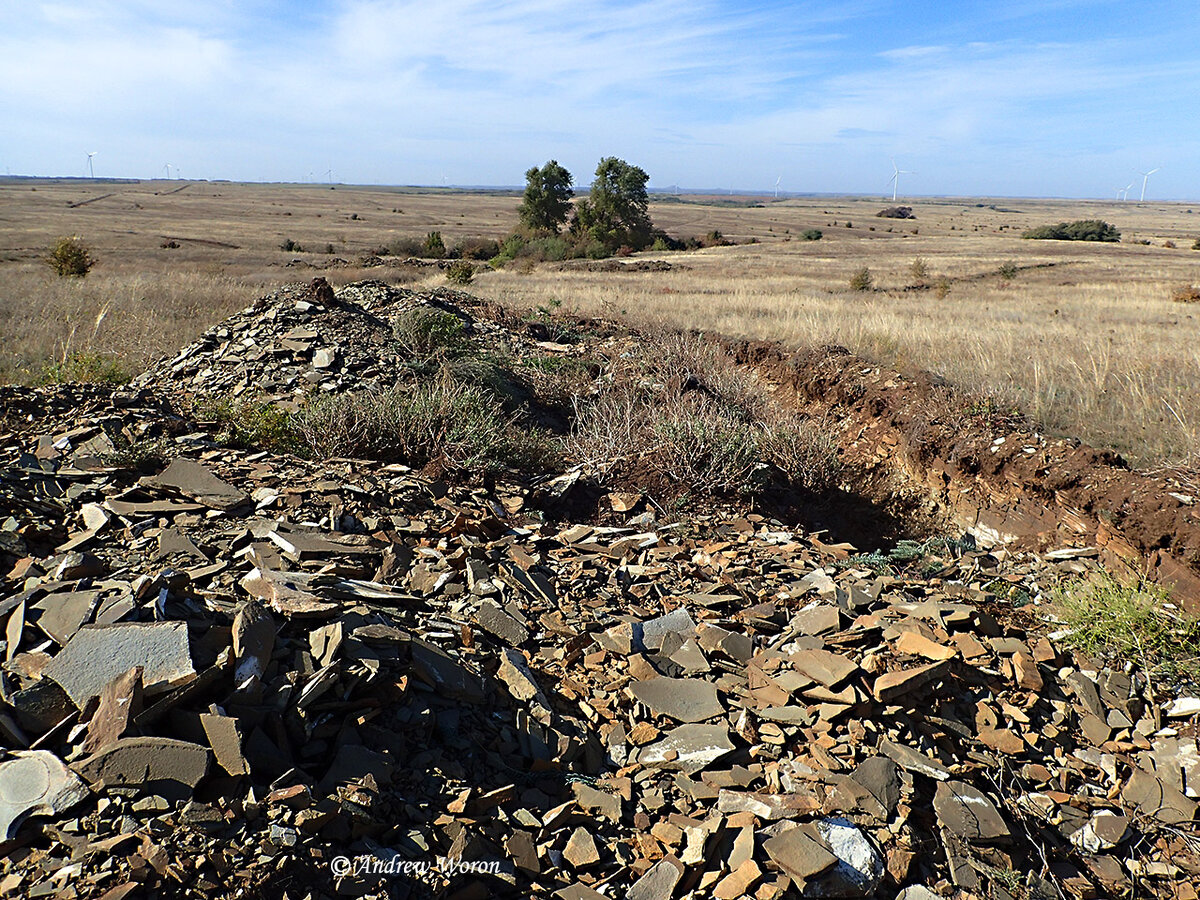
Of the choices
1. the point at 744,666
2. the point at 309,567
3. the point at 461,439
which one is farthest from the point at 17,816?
the point at 461,439

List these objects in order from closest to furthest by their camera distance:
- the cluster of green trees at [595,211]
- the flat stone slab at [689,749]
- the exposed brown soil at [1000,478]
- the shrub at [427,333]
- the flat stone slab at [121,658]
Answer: the flat stone slab at [121,658]
the flat stone slab at [689,749]
the exposed brown soil at [1000,478]
the shrub at [427,333]
the cluster of green trees at [595,211]

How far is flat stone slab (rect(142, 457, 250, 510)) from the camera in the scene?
466cm

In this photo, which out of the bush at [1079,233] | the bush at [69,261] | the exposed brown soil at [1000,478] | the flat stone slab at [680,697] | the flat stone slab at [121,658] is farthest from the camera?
the bush at [1079,233]

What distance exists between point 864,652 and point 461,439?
12.2ft

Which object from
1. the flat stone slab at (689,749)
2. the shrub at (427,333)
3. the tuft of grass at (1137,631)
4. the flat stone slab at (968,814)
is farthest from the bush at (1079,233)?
the flat stone slab at (689,749)

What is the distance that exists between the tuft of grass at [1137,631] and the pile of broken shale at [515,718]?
0.14 metres

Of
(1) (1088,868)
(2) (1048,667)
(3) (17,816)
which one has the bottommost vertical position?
(1) (1088,868)

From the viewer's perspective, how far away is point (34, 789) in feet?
6.93

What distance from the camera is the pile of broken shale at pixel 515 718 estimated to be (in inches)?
87.7

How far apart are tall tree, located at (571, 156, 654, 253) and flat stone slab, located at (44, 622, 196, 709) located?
4581 cm

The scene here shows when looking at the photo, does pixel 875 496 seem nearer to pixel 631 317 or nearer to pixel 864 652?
pixel 864 652

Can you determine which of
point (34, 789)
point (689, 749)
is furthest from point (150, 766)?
point (689, 749)

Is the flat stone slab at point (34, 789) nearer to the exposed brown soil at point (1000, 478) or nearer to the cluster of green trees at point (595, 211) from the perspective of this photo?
the exposed brown soil at point (1000, 478)

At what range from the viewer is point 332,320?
31.1 feet
